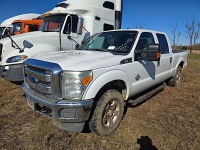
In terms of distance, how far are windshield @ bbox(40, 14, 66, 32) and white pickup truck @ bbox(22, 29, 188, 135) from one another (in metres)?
2.80

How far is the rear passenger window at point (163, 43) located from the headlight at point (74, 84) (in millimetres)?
3055

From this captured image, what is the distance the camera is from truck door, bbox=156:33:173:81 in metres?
5.11

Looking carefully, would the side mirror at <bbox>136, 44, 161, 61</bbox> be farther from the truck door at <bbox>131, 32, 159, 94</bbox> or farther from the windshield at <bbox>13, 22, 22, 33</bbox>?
the windshield at <bbox>13, 22, 22, 33</bbox>

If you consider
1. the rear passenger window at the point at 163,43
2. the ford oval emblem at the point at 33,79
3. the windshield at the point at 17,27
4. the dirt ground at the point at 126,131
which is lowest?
the dirt ground at the point at 126,131

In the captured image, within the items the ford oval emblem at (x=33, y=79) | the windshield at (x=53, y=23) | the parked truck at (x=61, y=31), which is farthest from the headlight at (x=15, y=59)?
the ford oval emblem at (x=33, y=79)

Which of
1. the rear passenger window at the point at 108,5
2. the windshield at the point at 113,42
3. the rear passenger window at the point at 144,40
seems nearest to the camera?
the windshield at the point at 113,42

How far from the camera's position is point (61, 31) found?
22.4 ft

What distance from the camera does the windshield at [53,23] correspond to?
22.7 ft

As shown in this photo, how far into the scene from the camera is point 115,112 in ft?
12.4

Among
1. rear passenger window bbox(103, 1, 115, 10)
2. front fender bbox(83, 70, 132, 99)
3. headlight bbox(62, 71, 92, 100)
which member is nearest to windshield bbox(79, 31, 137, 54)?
front fender bbox(83, 70, 132, 99)

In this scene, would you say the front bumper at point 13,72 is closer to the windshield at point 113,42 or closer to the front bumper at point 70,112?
the windshield at point 113,42

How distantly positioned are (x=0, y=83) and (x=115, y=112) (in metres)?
4.91

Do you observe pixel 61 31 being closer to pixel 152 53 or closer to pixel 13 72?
pixel 13 72

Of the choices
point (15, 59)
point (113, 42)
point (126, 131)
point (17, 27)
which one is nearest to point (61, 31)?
point (15, 59)
